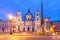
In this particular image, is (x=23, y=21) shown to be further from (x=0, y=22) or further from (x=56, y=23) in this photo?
(x=56, y=23)

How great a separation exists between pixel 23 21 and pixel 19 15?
2145mm

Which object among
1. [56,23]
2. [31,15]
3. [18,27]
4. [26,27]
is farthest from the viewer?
[31,15]

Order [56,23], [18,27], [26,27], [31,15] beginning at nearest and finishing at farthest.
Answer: [56,23], [18,27], [26,27], [31,15]

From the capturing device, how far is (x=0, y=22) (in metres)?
43.5

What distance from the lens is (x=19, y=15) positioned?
163 ft

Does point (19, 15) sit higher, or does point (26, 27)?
point (19, 15)

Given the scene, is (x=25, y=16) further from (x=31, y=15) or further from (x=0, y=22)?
(x=0, y=22)

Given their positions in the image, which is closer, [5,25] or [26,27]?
[5,25]

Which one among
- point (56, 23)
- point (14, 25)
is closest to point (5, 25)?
point (14, 25)

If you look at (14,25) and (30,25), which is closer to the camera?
(14,25)

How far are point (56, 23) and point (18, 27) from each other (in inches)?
375

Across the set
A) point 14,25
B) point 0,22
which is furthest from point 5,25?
point 14,25

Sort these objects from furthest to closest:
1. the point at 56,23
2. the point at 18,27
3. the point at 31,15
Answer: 1. the point at 31,15
2. the point at 18,27
3. the point at 56,23

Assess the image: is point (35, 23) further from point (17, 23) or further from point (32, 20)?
point (17, 23)
